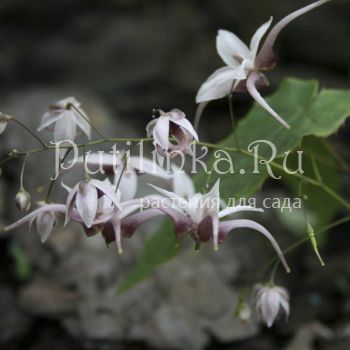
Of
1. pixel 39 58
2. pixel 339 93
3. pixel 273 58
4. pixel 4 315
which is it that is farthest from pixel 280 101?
pixel 39 58

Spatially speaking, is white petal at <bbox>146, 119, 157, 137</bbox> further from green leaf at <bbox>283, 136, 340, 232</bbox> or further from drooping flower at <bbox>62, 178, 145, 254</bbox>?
green leaf at <bbox>283, 136, 340, 232</bbox>

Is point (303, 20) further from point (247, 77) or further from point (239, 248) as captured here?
point (247, 77)

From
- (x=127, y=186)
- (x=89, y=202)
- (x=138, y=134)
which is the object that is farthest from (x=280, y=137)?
(x=138, y=134)

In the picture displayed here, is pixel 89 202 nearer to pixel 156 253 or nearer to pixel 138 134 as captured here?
pixel 156 253

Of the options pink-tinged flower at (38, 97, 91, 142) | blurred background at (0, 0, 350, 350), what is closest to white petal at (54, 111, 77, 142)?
pink-tinged flower at (38, 97, 91, 142)

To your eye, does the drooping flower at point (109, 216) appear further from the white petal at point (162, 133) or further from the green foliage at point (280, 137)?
the green foliage at point (280, 137)

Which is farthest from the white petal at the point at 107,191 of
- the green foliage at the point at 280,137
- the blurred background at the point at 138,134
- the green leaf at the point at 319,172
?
the blurred background at the point at 138,134

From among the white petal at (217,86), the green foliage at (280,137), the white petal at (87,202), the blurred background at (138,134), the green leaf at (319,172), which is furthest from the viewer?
the blurred background at (138,134)
